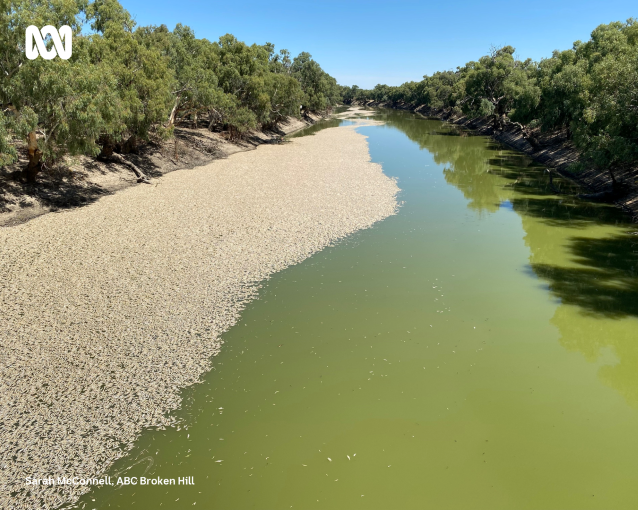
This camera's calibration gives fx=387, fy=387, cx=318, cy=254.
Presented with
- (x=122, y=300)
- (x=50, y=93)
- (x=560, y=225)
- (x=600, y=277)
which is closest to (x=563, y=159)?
(x=560, y=225)

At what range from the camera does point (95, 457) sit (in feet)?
28.6

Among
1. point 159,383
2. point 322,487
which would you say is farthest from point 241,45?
point 322,487

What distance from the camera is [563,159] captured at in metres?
41.2

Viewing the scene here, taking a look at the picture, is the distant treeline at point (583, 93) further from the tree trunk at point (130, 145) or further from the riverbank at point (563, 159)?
the tree trunk at point (130, 145)

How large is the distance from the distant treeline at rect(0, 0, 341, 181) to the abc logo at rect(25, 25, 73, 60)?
0.44 meters

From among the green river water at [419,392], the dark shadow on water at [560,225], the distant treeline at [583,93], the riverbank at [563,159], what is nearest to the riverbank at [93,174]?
the green river water at [419,392]

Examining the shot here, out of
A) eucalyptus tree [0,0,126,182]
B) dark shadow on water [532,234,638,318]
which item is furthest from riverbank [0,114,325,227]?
dark shadow on water [532,234,638,318]

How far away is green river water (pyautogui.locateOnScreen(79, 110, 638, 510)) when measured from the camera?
8258 mm

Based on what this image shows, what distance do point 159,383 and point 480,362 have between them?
9571mm

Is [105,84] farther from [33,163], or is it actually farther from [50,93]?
[33,163]

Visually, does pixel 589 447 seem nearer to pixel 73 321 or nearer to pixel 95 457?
pixel 95 457

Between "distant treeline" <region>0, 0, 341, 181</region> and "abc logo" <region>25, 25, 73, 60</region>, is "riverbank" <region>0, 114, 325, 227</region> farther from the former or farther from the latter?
"abc logo" <region>25, 25, 73, 60</region>

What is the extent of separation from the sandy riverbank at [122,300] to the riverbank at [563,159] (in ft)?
54.6

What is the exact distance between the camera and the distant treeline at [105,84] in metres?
20.8
